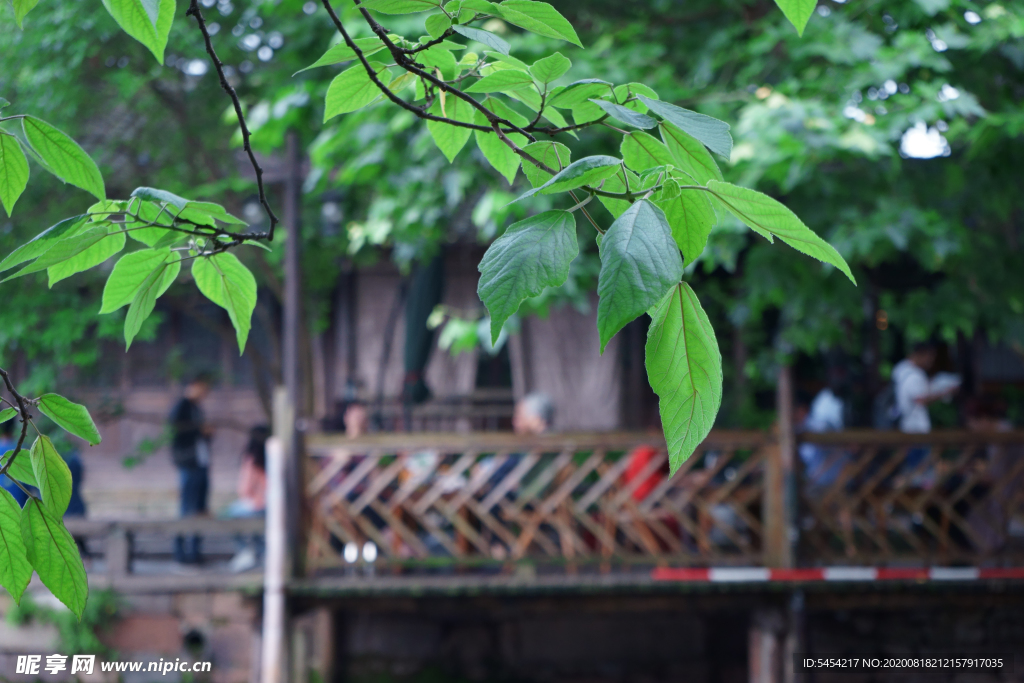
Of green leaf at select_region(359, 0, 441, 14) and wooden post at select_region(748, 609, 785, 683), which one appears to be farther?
wooden post at select_region(748, 609, 785, 683)

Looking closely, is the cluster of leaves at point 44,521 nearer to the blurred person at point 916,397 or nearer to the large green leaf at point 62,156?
the large green leaf at point 62,156

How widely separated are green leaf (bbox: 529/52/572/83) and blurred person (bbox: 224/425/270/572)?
5314 millimetres

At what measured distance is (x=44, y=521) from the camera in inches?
31.7

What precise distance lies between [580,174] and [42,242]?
1.70 ft

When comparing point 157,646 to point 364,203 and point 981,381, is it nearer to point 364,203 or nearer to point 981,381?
point 364,203

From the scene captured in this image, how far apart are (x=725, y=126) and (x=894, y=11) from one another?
3.87m

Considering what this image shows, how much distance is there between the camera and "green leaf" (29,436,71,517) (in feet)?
2.66

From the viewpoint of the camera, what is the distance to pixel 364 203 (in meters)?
6.16

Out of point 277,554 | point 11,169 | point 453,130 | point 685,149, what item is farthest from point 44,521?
Answer: point 277,554

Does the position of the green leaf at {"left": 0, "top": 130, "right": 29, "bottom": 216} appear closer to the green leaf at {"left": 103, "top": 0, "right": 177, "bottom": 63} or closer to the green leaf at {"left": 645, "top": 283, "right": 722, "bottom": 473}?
the green leaf at {"left": 103, "top": 0, "right": 177, "bottom": 63}

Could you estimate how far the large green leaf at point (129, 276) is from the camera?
0.88 m

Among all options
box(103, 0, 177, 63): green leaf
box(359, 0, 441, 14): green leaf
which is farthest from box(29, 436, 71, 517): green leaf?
box(359, 0, 441, 14): green leaf

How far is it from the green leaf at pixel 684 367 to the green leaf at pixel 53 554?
578 millimetres

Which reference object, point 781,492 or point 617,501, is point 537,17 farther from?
point 781,492
